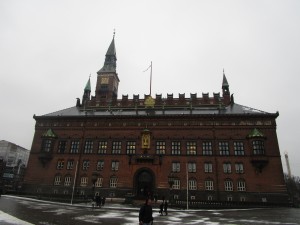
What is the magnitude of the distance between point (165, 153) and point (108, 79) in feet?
114

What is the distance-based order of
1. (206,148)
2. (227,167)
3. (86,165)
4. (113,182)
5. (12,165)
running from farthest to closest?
1. (12,165)
2. (86,165)
3. (113,182)
4. (206,148)
5. (227,167)

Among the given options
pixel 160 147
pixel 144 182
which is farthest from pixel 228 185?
pixel 144 182

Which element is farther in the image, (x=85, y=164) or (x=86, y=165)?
(x=85, y=164)

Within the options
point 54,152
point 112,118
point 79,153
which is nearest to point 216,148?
point 112,118

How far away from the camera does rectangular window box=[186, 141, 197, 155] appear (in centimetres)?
4547

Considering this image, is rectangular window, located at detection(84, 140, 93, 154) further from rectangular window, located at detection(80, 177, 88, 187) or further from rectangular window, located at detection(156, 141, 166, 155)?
rectangular window, located at detection(156, 141, 166, 155)

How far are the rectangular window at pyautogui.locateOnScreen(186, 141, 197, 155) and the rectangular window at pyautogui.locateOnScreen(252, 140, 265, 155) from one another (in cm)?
1032

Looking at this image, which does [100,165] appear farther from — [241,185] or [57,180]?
[241,185]

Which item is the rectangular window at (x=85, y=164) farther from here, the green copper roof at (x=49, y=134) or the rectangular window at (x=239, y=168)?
the rectangular window at (x=239, y=168)

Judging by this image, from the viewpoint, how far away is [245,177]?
4188 cm

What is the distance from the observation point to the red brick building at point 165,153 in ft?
138

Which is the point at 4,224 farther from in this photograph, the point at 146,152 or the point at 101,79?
the point at 101,79

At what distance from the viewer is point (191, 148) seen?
45.8 metres

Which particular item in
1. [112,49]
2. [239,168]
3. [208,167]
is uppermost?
[112,49]
